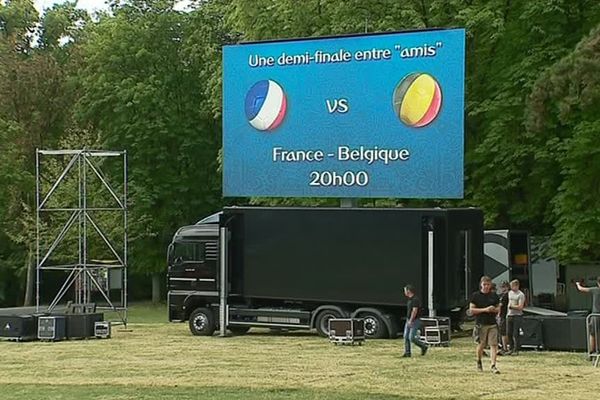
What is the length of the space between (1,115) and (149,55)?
762cm

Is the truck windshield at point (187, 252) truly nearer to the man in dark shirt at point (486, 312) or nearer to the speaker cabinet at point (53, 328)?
the speaker cabinet at point (53, 328)

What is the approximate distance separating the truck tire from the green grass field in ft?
4.42

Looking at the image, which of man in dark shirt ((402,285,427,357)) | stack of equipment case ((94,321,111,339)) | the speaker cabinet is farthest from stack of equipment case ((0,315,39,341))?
man in dark shirt ((402,285,427,357))

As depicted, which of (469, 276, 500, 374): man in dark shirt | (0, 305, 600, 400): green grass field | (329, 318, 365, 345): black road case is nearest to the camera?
(0, 305, 600, 400): green grass field

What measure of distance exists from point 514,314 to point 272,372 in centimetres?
632

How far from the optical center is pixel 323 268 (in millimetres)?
29281

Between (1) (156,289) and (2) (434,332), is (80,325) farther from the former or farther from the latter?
(1) (156,289)

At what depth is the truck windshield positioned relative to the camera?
32.0 metres

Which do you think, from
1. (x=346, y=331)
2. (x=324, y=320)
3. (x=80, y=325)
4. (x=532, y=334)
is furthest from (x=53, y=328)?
(x=532, y=334)

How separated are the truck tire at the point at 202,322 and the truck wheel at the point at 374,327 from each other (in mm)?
4708

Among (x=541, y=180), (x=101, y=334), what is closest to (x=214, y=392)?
(x=101, y=334)

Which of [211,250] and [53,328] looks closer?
[53,328]

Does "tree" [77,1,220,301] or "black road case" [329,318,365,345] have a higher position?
"tree" [77,1,220,301]

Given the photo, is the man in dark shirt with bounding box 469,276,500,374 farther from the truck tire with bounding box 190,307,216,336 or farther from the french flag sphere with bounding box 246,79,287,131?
the truck tire with bounding box 190,307,216,336
